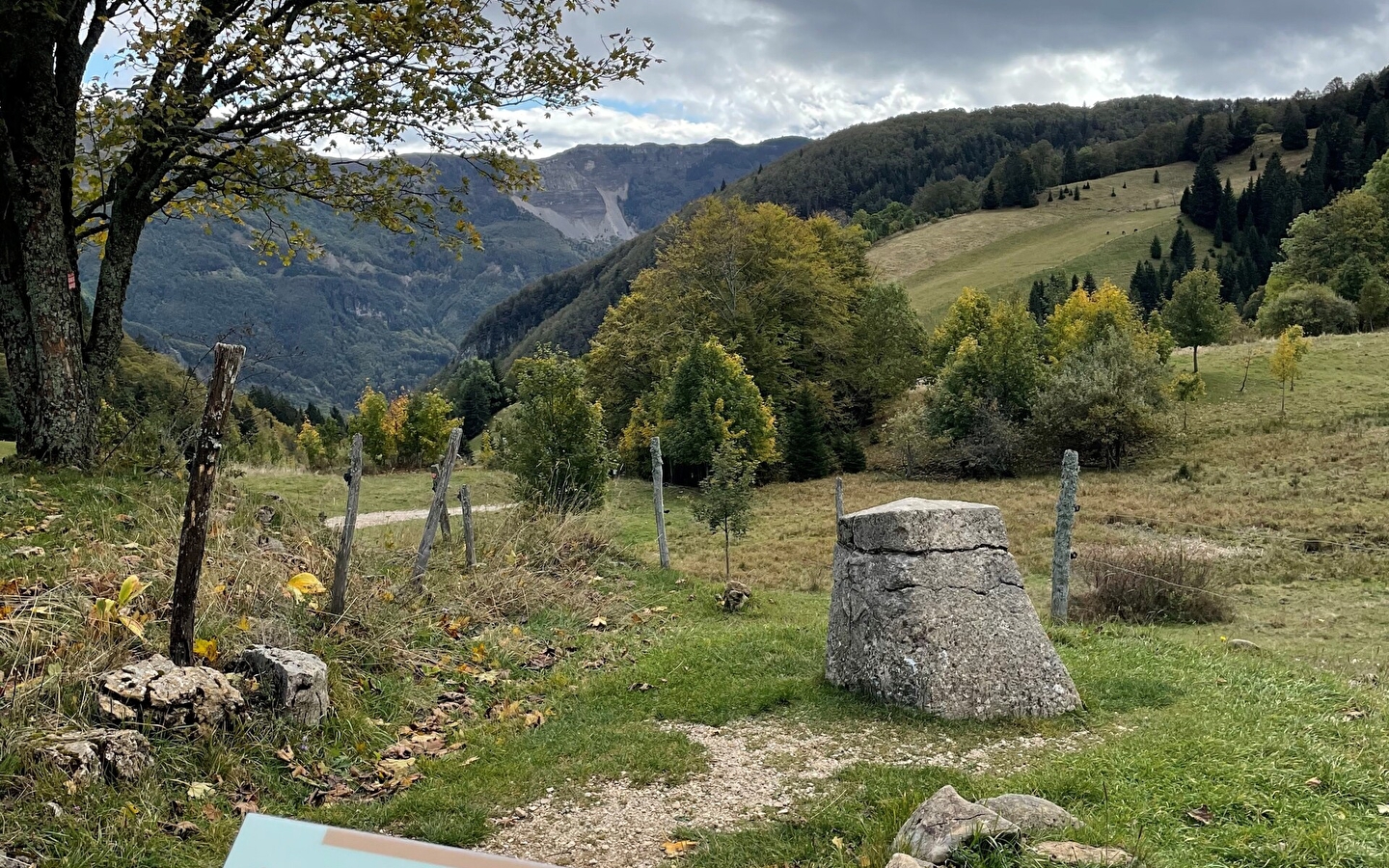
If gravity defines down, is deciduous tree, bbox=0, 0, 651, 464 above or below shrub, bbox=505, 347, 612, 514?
above

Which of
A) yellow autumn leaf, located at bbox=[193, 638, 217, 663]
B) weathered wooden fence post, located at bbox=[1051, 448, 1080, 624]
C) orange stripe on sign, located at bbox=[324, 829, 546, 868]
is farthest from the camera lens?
weathered wooden fence post, located at bbox=[1051, 448, 1080, 624]

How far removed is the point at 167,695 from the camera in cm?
632

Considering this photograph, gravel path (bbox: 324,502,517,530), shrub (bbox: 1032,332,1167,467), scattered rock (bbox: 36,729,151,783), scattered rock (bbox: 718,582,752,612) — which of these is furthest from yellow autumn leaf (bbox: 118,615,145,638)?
shrub (bbox: 1032,332,1167,467)

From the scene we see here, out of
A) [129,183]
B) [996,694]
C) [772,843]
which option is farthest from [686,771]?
[129,183]

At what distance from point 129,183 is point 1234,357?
62.2m

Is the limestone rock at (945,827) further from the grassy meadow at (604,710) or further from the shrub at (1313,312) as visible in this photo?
the shrub at (1313,312)

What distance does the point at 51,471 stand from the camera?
1161cm

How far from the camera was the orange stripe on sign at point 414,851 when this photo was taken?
5.88 ft

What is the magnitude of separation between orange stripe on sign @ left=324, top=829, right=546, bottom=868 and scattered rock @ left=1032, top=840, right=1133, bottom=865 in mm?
3447

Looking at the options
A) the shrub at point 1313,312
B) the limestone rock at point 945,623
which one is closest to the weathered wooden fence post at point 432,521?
the limestone rock at point 945,623

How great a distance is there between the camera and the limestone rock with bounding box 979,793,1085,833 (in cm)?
464

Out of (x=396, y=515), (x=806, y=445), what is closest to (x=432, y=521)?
(x=396, y=515)

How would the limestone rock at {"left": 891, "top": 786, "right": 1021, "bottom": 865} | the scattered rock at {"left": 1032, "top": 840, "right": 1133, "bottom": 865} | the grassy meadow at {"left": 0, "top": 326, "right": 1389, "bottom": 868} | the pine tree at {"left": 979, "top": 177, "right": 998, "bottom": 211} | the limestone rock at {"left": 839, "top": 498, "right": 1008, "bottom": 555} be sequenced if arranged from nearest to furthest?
1. the scattered rock at {"left": 1032, "top": 840, "right": 1133, "bottom": 865}
2. the limestone rock at {"left": 891, "top": 786, "right": 1021, "bottom": 865}
3. the grassy meadow at {"left": 0, "top": 326, "right": 1389, "bottom": 868}
4. the limestone rock at {"left": 839, "top": 498, "right": 1008, "bottom": 555}
5. the pine tree at {"left": 979, "top": 177, "right": 998, "bottom": 211}

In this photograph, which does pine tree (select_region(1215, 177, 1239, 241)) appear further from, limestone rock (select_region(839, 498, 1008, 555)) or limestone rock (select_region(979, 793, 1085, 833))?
limestone rock (select_region(979, 793, 1085, 833))
